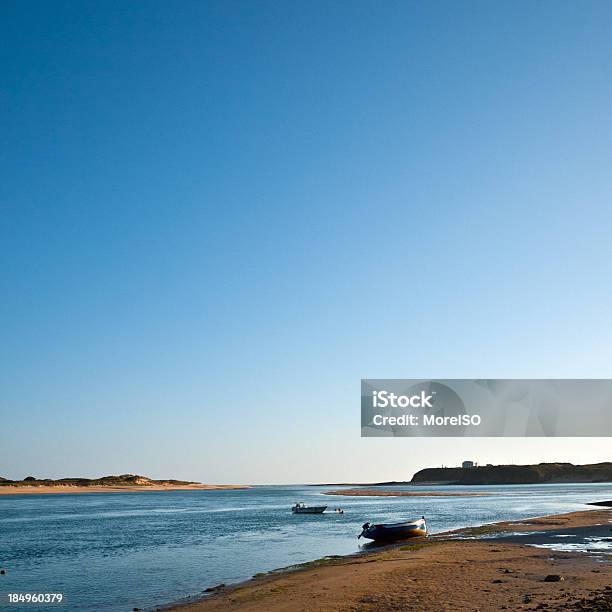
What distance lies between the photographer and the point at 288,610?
2008 centimetres

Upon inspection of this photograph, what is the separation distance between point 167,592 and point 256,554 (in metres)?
14.4

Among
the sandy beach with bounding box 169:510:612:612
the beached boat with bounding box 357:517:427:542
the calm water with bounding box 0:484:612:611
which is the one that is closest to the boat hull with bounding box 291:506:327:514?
the calm water with bounding box 0:484:612:611

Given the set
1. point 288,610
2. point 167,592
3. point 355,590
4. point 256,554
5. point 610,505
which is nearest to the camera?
point 288,610

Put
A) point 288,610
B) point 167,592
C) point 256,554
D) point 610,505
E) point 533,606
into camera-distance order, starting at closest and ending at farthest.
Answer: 1. point 533,606
2. point 288,610
3. point 167,592
4. point 256,554
5. point 610,505

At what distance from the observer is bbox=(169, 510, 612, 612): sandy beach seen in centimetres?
1938

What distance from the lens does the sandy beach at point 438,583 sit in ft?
63.6

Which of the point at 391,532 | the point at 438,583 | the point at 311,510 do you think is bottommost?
the point at 311,510

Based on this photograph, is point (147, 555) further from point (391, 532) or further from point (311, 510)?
point (311, 510)

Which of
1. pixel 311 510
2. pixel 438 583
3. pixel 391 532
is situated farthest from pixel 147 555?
pixel 311 510

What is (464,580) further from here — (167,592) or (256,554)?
(256,554)

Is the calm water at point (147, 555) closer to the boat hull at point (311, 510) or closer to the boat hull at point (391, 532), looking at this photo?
the boat hull at point (391, 532)

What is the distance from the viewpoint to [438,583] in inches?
936

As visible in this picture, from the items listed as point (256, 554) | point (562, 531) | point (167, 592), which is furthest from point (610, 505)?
point (167, 592)

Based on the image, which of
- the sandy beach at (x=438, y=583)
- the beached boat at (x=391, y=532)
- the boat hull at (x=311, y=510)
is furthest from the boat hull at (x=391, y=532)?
the boat hull at (x=311, y=510)
